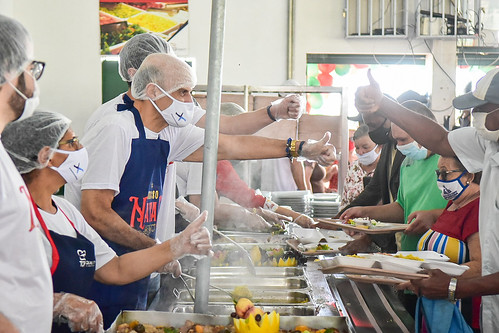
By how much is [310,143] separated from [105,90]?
4.60 m

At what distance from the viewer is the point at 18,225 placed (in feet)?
A: 4.17

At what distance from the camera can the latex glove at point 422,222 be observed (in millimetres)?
2785

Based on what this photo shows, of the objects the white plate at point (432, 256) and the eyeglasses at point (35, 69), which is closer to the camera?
the eyeglasses at point (35, 69)

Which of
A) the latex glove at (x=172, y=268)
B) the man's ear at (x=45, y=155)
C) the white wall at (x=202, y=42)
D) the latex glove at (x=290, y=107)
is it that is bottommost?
the latex glove at (x=172, y=268)

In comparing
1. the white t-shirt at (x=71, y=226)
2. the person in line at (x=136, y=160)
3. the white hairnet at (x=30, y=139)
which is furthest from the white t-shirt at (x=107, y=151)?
the white hairnet at (x=30, y=139)

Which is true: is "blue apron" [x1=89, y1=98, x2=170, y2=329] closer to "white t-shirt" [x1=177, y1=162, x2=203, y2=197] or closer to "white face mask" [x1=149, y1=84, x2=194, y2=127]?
"white face mask" [x1=149, y1=84, x2=194, y2=127]

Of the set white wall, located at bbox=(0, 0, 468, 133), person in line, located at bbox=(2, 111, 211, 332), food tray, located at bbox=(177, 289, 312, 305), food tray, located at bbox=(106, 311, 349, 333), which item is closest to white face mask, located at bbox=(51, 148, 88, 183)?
person in line, located at bbox=(2, 111, 211, 332)

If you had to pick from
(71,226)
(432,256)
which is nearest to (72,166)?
(71,226)

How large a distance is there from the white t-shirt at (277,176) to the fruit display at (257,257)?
2537mm

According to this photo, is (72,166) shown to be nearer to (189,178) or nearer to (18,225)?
(18,225)

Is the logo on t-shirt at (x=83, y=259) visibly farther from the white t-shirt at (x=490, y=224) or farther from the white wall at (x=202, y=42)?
the white wall at (x=202, y=42)

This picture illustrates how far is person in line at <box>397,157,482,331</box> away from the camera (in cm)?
240

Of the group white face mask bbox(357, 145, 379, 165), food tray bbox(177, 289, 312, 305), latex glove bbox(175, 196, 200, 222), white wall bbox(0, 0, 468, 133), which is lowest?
food tray bbox(177, 289, 312, 305)

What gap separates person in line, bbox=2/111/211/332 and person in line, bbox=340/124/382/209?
293 cm
